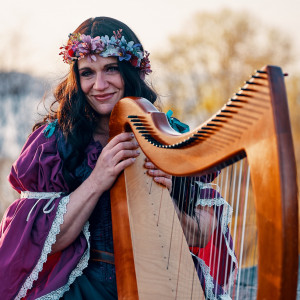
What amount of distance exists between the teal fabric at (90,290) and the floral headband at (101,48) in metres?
0.86

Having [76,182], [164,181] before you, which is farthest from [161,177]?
[76,182]

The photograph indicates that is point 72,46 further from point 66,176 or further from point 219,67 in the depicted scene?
point 219,67

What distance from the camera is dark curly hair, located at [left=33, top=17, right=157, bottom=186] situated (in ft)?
6.54

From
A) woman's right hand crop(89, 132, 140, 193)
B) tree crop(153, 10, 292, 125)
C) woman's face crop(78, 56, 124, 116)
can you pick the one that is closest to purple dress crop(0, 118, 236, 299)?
woman's right hand crop(89, 132, 140, 193)

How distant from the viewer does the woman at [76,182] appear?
5.89ft

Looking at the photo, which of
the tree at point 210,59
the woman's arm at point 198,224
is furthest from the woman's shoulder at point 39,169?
the tree at point 210,59

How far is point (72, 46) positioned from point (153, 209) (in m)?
0.75

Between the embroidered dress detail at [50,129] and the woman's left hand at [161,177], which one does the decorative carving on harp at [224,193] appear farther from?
the embroidered dress detail at [50,129]

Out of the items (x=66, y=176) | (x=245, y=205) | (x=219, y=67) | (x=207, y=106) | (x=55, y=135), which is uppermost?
(x=219, y=67)

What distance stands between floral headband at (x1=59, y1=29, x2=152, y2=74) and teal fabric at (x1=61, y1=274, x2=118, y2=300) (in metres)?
0.86

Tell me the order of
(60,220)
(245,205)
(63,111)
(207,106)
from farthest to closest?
(207,106), (63,111), (60,220), (245,205)

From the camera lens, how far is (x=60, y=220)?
1.79 metres

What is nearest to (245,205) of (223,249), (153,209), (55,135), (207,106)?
(153,209)

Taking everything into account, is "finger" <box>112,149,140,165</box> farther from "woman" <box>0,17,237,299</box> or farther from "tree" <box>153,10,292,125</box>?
"tree" <box>153,10,292,125</box>
